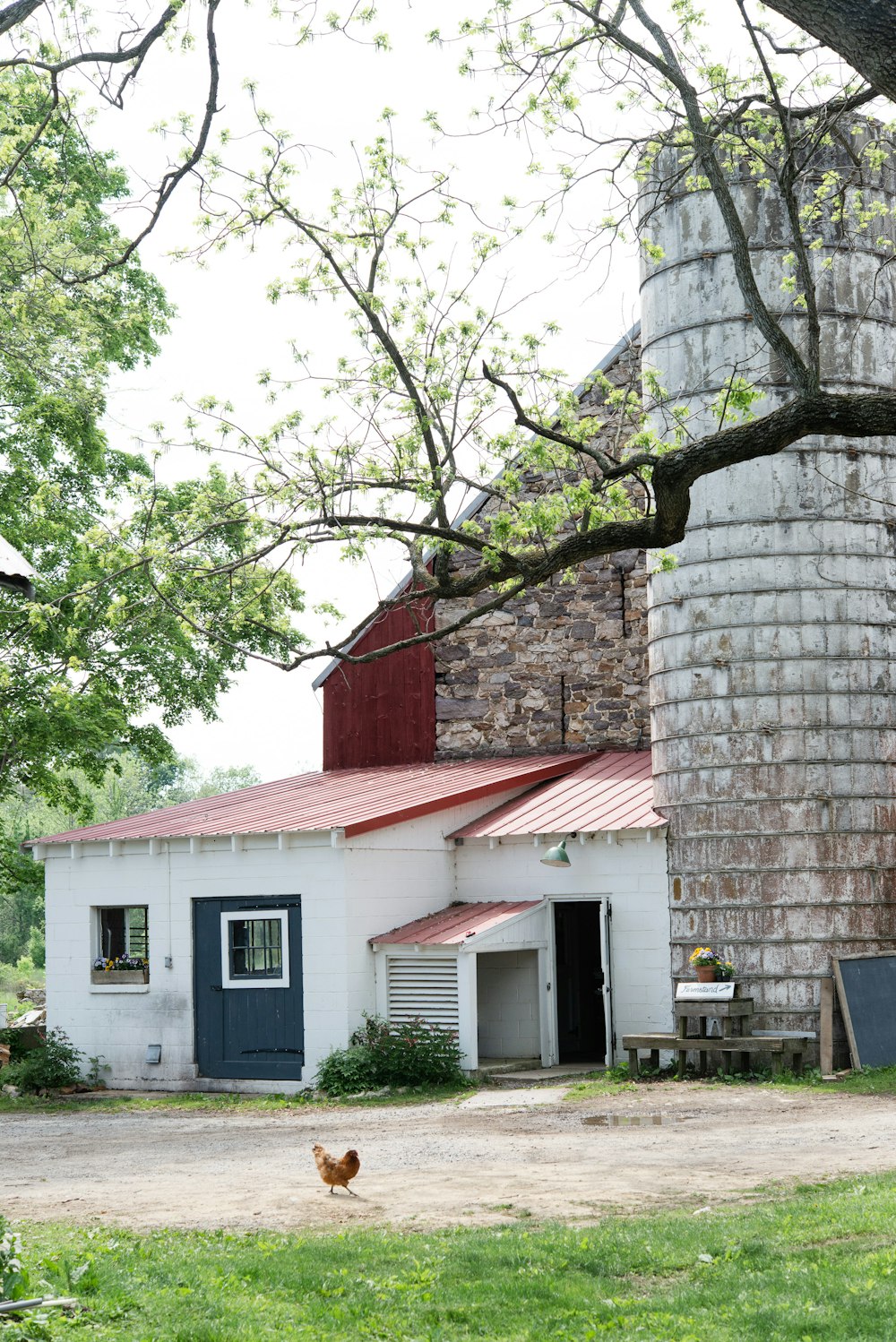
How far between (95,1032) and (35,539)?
24.1 feet

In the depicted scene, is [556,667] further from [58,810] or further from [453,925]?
[58,810]

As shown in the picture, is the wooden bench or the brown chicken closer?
the brown chicken

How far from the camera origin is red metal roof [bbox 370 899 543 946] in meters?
15.4

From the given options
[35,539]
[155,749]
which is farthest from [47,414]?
[155,749]

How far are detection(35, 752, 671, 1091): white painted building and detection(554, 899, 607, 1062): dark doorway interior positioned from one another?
0.03 meters

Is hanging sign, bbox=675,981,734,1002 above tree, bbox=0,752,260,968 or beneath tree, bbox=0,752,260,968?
beneath

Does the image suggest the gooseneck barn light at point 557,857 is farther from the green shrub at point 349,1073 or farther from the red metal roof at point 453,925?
the green shrub at point 349,1073

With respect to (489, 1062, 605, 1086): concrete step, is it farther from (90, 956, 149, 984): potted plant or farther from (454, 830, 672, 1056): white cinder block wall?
(90, 956, 149, 984): potted plant

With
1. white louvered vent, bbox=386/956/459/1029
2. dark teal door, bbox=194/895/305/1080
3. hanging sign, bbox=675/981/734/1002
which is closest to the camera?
hanging sign, bbox=675/981/734/1002

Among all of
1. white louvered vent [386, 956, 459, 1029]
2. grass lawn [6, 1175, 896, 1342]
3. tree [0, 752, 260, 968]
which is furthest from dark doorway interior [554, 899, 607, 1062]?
grass lawn [6, 1175, 896, 1342]

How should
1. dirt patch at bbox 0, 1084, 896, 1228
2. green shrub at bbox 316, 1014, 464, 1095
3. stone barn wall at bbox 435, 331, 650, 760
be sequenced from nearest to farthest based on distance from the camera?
dirt patch at bbox 0, 1084, 896, 1228 → green shrub at bbox 316, 1014, 464, 1095 → stone barn wall at bbox 435, 331, 650, 760

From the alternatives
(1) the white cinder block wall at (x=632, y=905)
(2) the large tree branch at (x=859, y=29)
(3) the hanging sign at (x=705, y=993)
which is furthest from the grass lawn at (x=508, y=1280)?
(1) the white cinder block wall at (x=632, y=905)

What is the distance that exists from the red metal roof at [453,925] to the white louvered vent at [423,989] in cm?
22

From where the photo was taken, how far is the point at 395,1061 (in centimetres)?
1501
